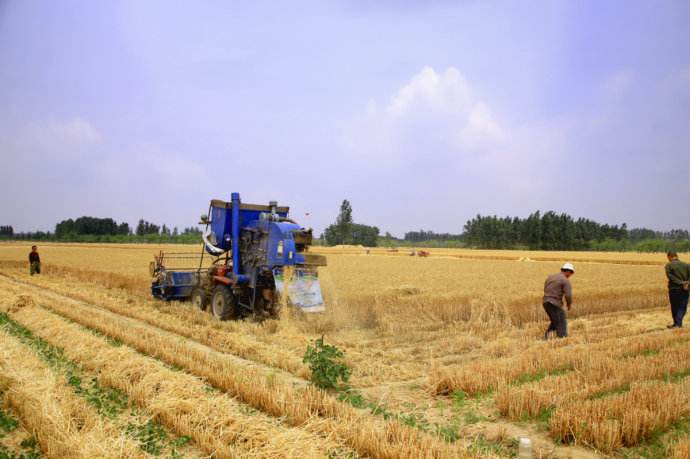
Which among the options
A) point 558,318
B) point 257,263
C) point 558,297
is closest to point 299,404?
point 558,297

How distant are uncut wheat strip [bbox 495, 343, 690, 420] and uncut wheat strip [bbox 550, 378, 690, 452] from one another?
1.06ft

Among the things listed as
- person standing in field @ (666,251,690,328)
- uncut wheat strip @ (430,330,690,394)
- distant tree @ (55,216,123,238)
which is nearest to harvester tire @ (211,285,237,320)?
uncut wheat strip @ (430,330,690,394)

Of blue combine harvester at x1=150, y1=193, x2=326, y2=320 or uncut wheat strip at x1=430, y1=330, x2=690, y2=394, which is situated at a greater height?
blue combine harvester at x1=150, y1=193, x2=326, y2=320

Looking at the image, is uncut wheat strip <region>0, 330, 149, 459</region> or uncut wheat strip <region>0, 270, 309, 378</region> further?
uncut wheat strip <region>0, 270, 309, 378</region>

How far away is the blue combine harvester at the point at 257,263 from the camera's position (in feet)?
37.4

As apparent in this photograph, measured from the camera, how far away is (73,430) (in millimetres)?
4719

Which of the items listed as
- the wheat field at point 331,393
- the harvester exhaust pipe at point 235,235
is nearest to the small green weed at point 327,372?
the wheat field at point 331,393

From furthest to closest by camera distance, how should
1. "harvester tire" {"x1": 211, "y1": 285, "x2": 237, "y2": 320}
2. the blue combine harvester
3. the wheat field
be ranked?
"harvester tire" {"x1": 211, "y1": 285, "x2": 237, "y2": 320} < the blue combine harvester < the wheat field

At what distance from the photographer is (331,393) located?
6.27 m

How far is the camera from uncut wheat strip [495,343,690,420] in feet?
17.7

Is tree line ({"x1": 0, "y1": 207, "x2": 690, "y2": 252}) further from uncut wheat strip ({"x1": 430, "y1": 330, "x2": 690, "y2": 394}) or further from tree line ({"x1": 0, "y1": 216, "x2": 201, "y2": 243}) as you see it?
uncut wheat strip ({"x1": 430, "y1": 330, "x2": 690, "y2": 394})

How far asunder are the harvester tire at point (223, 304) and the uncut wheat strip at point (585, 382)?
767 cm

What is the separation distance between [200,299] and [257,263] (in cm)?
266

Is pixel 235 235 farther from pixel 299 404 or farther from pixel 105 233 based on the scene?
pixel 105 233
